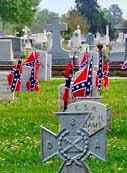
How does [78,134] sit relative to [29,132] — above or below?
above

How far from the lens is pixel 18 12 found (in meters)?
76.6

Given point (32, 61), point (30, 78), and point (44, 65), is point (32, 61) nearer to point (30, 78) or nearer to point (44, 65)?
point (30, 78)

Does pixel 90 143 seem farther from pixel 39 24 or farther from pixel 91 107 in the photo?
pixel 39 24

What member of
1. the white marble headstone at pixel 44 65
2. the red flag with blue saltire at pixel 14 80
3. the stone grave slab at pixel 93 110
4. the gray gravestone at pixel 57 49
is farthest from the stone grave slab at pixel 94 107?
the gray gravestone at pixel 57 49

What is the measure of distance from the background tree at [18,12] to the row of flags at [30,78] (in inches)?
2065

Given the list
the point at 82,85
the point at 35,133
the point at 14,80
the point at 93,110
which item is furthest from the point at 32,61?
the point at 93,110

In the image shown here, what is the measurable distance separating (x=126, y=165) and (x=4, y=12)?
68.2 meters

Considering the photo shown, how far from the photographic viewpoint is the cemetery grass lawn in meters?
9.13

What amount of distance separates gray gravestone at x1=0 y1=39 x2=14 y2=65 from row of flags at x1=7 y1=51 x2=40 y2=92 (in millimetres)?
8418

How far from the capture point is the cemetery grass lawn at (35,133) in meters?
9.13

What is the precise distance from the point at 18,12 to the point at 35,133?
65.5 metres

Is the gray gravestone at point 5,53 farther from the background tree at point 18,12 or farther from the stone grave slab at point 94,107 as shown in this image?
the background tree at point 18,12

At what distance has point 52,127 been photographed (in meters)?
12.4

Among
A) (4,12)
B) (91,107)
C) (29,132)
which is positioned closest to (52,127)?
(29,132)
